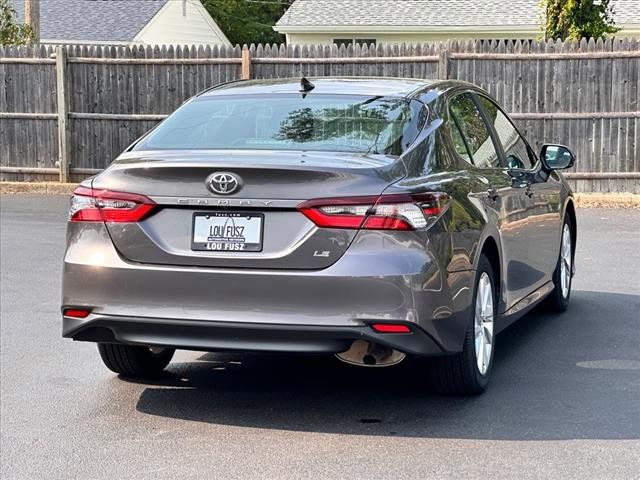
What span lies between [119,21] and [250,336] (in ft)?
116

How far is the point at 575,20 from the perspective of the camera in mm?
18828

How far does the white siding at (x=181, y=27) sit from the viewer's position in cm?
4103

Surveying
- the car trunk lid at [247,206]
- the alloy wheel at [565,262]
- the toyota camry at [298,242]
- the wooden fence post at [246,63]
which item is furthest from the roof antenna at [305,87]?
the wooden fence post at [246,63]

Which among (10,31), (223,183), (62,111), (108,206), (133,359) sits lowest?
(133,359)

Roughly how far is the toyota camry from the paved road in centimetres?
38

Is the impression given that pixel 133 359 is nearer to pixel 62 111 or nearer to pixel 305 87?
pixel 305 87

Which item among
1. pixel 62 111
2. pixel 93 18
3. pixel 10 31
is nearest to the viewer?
pixel 62 111

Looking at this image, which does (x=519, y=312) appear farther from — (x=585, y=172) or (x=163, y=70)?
(x=163, y=70)

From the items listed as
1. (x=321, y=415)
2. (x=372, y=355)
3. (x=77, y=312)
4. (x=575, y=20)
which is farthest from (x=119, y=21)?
(x=372, y=355)

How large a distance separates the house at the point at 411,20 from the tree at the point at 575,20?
8.48m

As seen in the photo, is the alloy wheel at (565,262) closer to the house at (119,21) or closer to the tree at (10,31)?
the tree at (10,31)

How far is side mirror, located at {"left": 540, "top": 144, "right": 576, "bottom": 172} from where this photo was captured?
26.8 feet

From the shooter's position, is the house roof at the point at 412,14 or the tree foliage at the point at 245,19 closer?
the house roof at the point at 412,14

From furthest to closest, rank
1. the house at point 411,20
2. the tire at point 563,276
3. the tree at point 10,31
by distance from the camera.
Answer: the house at point 411,20 → the tree at point 10,31 → the tire at point 563,276
